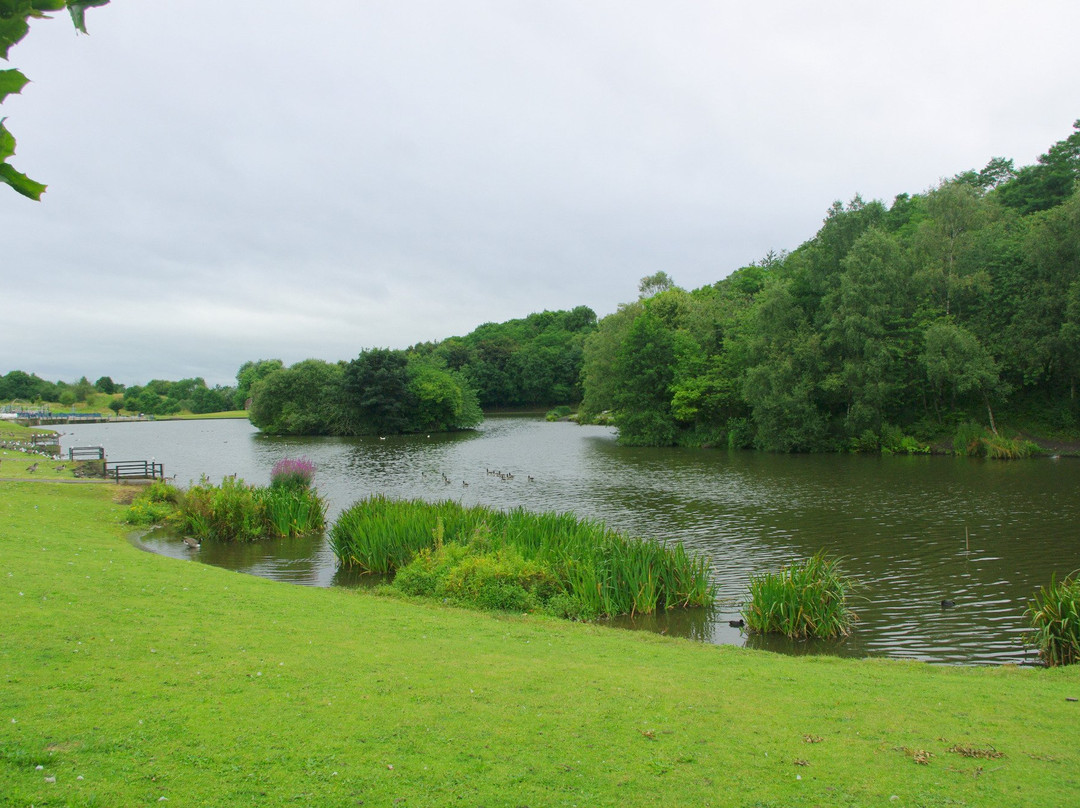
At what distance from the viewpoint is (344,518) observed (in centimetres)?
1902

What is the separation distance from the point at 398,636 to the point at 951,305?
5187 centimetres

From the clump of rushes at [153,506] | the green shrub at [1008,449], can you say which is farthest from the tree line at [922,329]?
Answer: the clump of rushes at [153,506]

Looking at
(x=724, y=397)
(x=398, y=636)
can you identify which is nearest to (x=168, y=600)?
(x=398, y=636)

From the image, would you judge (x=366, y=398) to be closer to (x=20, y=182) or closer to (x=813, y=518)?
(x=813, y=518)

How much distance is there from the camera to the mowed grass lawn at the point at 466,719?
16.0 feet

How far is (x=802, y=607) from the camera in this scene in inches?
502

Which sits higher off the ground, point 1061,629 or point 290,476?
point 290,476

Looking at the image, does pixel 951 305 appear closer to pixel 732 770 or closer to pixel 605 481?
pixel 605 481

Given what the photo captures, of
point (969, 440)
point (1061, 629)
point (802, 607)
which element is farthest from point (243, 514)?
point (969, 440)

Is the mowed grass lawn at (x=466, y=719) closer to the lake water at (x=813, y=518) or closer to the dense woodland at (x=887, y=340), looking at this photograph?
the lake water at (x=813, y=518)

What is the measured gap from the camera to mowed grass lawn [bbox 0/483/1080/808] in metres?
4.89

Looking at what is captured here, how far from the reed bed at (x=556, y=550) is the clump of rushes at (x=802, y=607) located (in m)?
1.95

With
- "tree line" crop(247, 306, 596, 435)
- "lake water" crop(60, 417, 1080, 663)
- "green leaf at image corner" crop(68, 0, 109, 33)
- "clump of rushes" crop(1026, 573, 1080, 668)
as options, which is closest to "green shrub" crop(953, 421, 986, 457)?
"lake water" crop(60, 417, 1080, 663)

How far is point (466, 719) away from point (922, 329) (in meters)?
51.7
